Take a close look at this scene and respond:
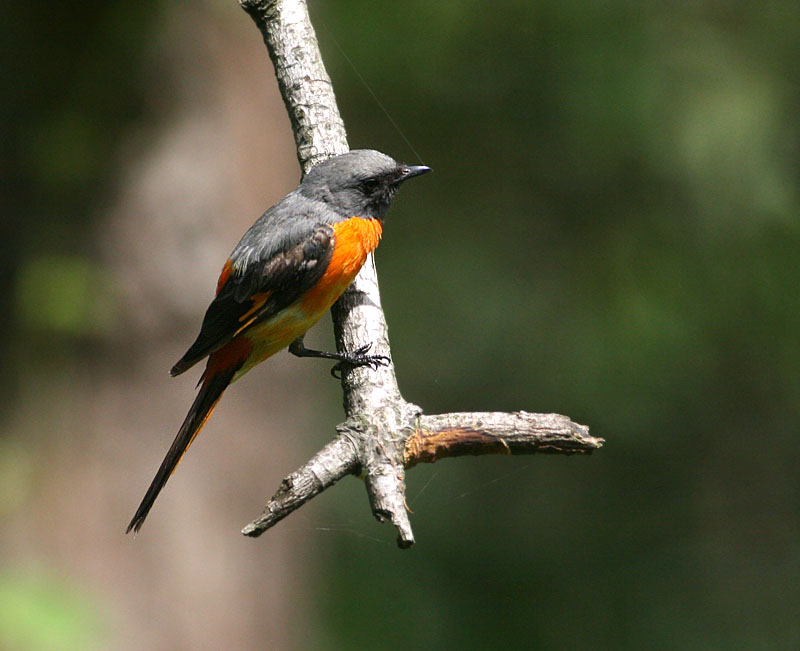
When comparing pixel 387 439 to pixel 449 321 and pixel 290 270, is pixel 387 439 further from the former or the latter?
pixel 449 321

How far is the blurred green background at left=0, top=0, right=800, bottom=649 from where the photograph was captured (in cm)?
493

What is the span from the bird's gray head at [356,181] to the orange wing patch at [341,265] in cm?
10

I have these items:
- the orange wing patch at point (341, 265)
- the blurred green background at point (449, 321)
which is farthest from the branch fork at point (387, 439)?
the blurred green background at point (449, 321)

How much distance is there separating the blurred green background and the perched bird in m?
1.35

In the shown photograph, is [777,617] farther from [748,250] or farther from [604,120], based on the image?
[604,120]

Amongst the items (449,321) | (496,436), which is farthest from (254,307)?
(449,321)

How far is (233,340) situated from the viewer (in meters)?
3.29

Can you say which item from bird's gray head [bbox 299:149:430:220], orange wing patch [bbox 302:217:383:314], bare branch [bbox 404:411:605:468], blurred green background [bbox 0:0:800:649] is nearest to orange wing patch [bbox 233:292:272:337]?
orange wing patch [bbox 302:217:383:314]

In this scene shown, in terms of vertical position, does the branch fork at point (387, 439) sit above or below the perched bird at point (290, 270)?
below

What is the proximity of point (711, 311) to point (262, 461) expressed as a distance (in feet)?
10.0

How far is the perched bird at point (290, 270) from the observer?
3.19 m

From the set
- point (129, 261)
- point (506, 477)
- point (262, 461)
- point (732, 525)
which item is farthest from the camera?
point (506, 477)

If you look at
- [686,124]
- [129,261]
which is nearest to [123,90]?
[129,261]

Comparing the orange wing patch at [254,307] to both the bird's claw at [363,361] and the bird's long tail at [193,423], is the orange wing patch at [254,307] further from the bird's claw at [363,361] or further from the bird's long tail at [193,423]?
the bird's claw at [363,361]
